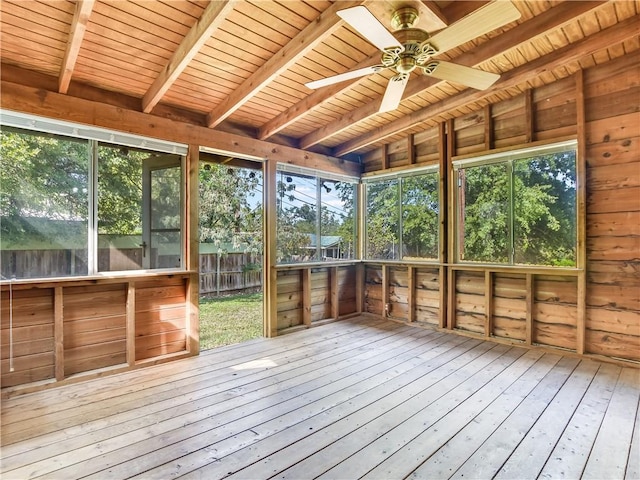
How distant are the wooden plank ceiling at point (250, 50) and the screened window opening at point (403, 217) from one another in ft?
4.30

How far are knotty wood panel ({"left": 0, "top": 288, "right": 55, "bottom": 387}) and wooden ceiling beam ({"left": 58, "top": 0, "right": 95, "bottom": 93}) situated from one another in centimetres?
181

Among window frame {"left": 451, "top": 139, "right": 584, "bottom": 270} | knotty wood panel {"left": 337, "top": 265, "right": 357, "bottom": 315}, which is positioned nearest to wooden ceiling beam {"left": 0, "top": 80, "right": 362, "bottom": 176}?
knotty wood panel {"left": 337, "top": 265, "right": 357, "bottom": 315}

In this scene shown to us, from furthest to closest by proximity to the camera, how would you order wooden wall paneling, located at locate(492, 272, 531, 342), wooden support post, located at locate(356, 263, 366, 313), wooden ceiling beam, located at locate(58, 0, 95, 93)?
wooden support post, located at locate(356, 263, 366, 313) → wooden wall paneling, located at locate(492, 272, 531, 342) → wooden ceiling beam, located at locate(58, 0, 95, 93)

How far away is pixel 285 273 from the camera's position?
4648mm

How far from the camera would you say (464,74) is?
7.80ft

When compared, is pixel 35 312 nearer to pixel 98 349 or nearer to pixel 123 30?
pixel 98 349

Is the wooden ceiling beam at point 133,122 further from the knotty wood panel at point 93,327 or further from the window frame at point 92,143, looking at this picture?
the knotty wood panel at point 93,327

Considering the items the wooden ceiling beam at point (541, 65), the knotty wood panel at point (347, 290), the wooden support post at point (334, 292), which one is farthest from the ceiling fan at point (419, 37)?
the knotty wood panel at point (347, 290)

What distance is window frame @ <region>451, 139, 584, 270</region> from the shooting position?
358cm

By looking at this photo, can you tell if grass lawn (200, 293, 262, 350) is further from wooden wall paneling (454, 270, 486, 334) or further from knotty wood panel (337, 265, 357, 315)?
wooden wall paneling (454, 270, 486, 334)

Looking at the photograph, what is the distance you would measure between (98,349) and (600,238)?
5.18 meters

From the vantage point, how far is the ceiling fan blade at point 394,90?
7.94 ft

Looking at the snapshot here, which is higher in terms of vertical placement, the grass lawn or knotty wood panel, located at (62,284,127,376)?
knotty wood panel, located at (62,284,127,376)

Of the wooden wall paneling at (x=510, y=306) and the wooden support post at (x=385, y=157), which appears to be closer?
the wooden wall paneling at (x=510, y=306)
